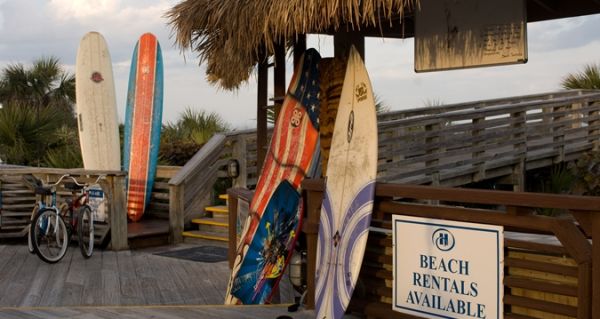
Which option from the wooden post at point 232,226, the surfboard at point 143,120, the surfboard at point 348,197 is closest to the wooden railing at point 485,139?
the wooden post at point 232,226

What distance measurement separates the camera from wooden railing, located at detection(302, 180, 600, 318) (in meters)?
3.95

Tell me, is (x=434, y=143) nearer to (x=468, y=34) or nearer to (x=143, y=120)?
(x=143, y=120)

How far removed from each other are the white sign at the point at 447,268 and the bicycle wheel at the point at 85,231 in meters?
5.31

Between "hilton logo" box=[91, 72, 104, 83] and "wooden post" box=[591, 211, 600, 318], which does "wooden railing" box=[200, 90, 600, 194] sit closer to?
"hilton logo" box=[91, 72, 104, 83]

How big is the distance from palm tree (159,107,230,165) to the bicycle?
158 inches

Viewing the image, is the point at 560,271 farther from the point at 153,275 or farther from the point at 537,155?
the point at 537,155

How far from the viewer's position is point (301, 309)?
5684 mm

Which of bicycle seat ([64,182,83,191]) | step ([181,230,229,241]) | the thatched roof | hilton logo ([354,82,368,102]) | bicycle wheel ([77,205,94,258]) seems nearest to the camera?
hilton logo ([354,82,368,102])

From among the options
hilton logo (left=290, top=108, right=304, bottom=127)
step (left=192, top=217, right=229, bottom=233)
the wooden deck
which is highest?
hilton logo (left=290, top=108, right=304, bottom=127)

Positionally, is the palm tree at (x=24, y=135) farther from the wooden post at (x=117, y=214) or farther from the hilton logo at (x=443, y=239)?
the hilton logo at (x=443, y=239)

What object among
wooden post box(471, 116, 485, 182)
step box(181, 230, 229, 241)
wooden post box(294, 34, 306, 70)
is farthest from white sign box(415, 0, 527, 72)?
wooden post box(471, 116, 485, 182)

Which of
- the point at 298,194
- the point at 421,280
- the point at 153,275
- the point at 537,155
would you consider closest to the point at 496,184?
the point at 537,155

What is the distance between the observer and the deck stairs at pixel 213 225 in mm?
10719

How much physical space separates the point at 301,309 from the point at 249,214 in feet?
4.24
